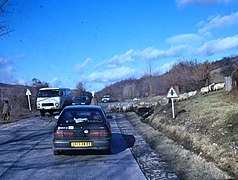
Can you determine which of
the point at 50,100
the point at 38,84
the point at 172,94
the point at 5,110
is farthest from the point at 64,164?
the point at 38,84

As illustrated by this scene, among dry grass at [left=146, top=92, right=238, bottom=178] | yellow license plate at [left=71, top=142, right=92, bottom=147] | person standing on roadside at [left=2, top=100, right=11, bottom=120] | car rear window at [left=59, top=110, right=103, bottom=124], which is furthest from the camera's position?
person standing on roadside at [left=2, top=100, right=11, bottom=120]

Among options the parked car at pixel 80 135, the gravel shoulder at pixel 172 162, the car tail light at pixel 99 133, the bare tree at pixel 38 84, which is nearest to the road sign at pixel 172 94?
the gravel shoulder at pixel 172 162

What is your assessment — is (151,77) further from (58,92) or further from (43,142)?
(43,142)

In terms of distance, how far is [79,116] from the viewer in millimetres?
11758

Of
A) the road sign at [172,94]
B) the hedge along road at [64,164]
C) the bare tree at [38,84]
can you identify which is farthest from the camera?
the bare tree at [38,84]

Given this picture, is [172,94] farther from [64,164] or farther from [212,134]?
[64,164]

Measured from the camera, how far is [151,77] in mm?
77875

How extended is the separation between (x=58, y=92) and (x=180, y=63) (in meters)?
23.6

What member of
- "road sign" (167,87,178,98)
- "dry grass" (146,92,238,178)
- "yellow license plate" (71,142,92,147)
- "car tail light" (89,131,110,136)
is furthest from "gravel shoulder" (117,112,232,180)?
"road sign" (167,87,178,98)

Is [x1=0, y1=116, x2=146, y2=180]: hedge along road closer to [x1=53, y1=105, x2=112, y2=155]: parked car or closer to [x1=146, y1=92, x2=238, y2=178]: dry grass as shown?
[x1=53, y1=105, x2=112, y2=155]: parked car

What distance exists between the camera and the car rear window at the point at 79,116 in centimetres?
1138

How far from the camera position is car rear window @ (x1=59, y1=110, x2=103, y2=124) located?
37.3 ft

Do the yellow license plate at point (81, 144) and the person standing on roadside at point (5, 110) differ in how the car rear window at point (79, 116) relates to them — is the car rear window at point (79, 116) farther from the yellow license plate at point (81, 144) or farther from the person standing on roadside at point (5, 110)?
the person standing on roadside at point (5, 110)

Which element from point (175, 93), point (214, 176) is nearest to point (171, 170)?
point (214, 176)
